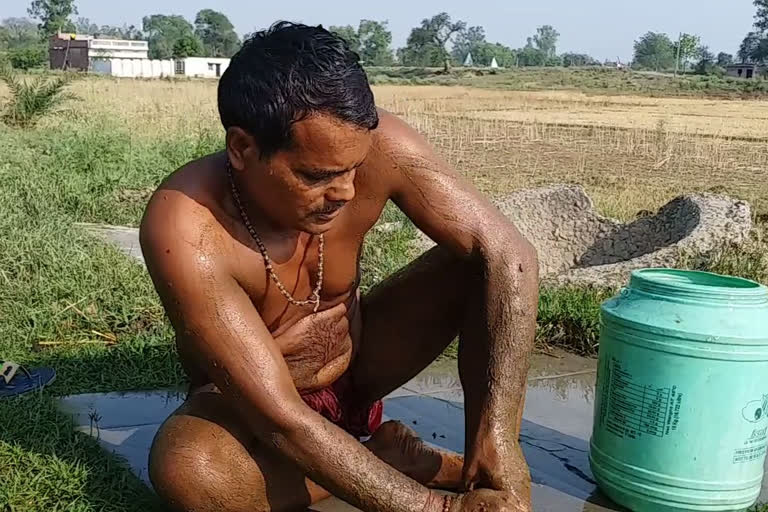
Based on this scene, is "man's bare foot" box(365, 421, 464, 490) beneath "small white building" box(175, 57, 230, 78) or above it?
beneath

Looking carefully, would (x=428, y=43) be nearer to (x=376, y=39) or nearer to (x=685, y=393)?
(x=376, y=39)

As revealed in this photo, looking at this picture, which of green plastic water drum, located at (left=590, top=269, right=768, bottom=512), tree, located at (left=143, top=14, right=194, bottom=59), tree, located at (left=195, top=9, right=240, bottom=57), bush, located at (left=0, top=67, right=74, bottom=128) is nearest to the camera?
green plastic water drum, located at (left=590, top=269, right=768, bottom=512)

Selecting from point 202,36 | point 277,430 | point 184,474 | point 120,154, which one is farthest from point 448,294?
point 202,36

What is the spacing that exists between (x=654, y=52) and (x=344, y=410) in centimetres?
12648

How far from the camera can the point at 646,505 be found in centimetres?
227

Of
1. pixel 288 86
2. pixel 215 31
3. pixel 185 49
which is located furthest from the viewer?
pixel 215 31

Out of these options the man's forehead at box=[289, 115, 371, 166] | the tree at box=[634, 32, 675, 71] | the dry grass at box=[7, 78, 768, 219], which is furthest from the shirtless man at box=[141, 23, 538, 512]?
the tree at box=[634, 32, 675, 71]

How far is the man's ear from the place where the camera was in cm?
190

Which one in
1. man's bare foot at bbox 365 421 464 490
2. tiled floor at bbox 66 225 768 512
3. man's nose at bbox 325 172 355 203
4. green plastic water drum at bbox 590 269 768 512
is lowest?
tiled floor at bbox 66 225 768 512

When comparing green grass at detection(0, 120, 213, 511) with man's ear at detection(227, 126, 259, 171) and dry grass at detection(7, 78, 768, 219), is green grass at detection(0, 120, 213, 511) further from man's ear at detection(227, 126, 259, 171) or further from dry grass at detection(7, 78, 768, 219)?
dry grass at detection(7, 78, 768, 219)

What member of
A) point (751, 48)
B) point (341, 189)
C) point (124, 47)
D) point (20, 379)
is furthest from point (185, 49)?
point (341, 189)

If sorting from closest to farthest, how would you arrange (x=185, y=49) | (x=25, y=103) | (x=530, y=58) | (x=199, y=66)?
(x=25, y=103) → (x=185, y=49) → (x=199, y=66) → (x=530, y=58)

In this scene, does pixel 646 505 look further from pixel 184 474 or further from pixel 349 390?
pixel 184 474

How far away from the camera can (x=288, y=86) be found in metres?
1.82
